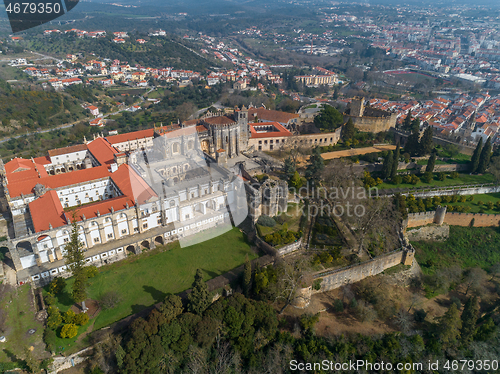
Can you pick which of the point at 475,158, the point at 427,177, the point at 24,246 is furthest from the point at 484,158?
the point at 24,246

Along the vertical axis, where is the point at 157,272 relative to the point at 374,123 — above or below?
below

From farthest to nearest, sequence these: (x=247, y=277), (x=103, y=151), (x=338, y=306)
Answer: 1. (x=103, y=151)
2. (x=338, y=306)
3. (x=247, y=277)

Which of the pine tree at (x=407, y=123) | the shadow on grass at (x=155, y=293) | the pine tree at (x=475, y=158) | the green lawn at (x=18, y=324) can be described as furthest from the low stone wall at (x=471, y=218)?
the green lawn at (x=18, y=324)

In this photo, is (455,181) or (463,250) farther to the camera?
(455,181)

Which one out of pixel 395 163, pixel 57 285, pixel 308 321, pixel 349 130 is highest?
pixel 349 130

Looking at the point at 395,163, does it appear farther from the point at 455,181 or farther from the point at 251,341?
the point at 251,341

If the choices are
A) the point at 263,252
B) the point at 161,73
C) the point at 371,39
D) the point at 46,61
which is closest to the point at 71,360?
the point at 263,252

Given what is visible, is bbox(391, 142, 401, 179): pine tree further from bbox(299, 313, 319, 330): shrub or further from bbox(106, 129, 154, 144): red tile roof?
bbox(106, 129, 154, 144): red tile roof

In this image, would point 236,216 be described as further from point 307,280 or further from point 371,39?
point 371,39

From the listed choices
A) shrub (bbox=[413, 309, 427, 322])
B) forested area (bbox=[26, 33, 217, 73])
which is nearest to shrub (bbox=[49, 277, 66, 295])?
shrub (bbox=[413, 309, 427, 322])
